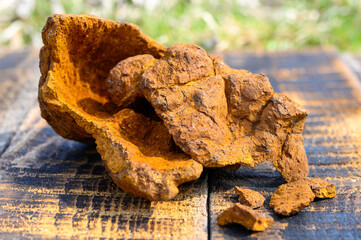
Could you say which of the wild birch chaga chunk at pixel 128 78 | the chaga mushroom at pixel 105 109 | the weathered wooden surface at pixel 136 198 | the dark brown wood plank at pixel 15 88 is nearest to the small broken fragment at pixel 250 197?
the weathered wooden surface at pixel 136 198

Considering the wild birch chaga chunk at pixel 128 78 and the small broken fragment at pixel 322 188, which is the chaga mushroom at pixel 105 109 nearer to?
the wild birch chaga chunk at pixel 128 78

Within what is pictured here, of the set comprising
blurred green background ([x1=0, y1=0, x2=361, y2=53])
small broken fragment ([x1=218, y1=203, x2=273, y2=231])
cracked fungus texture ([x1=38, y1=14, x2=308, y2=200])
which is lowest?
small broken fragment ([x1=218, y1=203, x2=273, y2=231])

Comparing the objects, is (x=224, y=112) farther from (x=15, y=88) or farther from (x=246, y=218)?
(x=15, y=88)

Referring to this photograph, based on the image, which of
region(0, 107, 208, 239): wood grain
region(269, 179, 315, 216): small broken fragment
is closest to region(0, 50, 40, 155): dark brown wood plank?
region(0, 107, 208, 239): wood grain

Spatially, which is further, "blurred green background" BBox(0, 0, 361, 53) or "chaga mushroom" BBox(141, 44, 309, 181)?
"blurred green background" BBox(0, 0, 361, 53)

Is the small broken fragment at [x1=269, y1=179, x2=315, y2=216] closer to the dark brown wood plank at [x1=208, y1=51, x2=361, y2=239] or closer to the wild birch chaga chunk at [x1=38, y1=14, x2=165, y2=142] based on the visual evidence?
the dark brown wood plank at [x1=208, y1=51, x2=361, y2=239]
